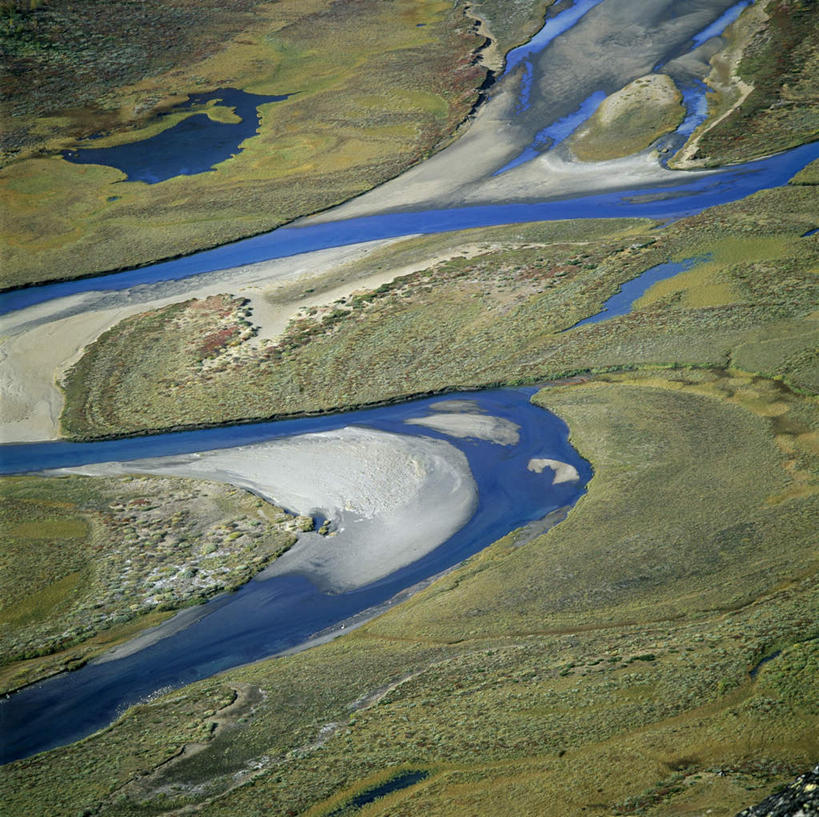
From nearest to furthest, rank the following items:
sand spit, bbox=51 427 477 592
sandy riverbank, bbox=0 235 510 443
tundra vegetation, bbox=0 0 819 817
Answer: tundra vegetation, bbox=0 0 819 817 < sand spit, bbox=51 427 477 592 < sandy riverbank, bbox=0 235 510 443

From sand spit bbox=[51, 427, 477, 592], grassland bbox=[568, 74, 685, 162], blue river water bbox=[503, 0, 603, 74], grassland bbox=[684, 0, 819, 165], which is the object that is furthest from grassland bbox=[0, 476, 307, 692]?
blue river water bbox=[503, 0, 603, 74]

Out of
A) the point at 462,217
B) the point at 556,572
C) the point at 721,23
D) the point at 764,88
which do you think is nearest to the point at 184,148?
the point at 462,217

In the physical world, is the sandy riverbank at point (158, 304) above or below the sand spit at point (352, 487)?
above

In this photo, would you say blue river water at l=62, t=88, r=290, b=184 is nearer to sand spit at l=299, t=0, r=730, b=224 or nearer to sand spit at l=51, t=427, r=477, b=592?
sand spit at l=299, t=0, r=730, b=224

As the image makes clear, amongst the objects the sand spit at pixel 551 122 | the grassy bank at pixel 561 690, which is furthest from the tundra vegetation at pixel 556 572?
the sand spit at pixel 551 122

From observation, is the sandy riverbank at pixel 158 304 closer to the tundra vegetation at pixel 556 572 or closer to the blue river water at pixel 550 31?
the tundra vegetation at pixel 556 572

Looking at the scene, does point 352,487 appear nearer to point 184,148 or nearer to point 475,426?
point 475,426

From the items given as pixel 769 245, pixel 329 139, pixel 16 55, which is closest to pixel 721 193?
pixel 769 245

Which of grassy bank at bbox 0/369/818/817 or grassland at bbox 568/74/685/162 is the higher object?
grassland at bbox 568/74/685/162
